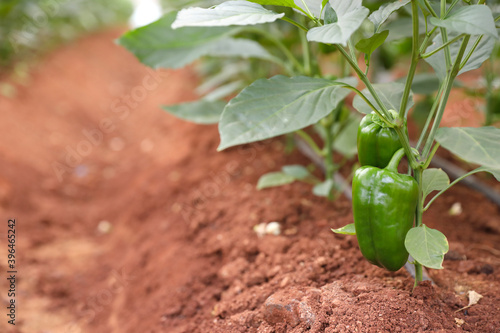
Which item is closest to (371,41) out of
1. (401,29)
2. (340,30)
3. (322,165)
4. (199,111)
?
(340,30)

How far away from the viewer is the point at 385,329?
2.85ft

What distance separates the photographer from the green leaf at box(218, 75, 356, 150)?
781mm

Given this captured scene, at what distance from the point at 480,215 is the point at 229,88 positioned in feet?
3.80

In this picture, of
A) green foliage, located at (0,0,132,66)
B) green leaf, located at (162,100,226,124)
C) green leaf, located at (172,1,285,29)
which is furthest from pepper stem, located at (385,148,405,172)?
green foliage, located at (0,0,132,66)

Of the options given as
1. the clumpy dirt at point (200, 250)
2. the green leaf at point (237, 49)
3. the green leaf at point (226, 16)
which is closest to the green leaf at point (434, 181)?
the clumpy dirt at point (200, 250)

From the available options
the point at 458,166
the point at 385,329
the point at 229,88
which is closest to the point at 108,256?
the point at 229,88

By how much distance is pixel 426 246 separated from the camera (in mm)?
835

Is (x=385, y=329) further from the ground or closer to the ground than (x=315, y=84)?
closer to the ground

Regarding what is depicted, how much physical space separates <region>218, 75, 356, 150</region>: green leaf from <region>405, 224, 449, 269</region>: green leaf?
312 mm

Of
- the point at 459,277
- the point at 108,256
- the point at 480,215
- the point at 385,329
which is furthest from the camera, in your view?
the point at 108,256

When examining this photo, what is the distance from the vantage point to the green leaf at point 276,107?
2.56 feet

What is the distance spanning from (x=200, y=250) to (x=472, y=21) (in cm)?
109

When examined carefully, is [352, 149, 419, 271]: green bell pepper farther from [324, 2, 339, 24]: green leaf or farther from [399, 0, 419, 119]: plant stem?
[324, 2, 339, 24]: green leaf

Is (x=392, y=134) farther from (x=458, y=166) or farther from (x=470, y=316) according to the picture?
(x=458, y=166)
